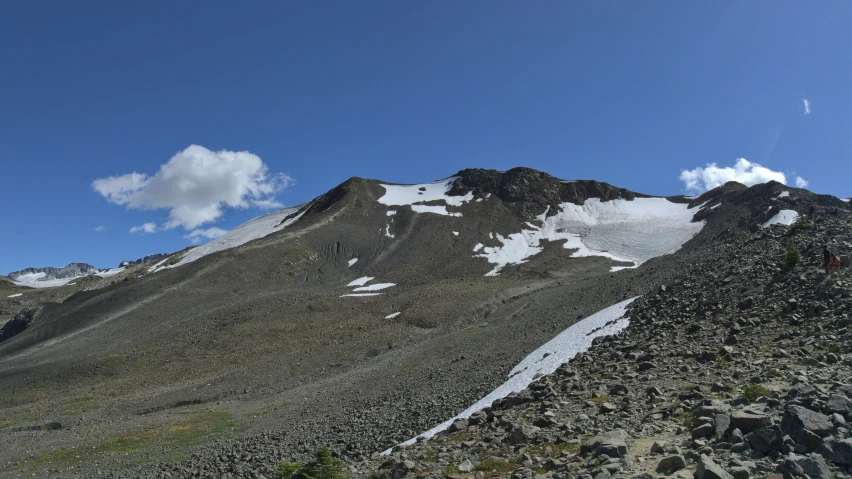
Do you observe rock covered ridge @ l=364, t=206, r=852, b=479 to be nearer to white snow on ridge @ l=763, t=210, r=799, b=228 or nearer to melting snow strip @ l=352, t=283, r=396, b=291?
white snow on ridge @ l=763, t=210, r=799, b=228

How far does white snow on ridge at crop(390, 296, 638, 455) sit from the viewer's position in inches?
817

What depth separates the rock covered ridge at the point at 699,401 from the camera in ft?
27.7

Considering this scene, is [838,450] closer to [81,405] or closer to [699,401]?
[699,401]

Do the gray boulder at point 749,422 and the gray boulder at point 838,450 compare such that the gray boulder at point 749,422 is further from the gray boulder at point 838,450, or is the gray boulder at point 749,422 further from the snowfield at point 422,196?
the snowfield at point 422,196

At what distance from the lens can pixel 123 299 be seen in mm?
71000

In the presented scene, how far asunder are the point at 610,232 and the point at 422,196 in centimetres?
4449

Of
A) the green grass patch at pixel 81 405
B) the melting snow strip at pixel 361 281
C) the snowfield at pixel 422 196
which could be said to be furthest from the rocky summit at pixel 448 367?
the snowfield at pixel 422 196

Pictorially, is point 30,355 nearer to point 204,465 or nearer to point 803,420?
point 204,465

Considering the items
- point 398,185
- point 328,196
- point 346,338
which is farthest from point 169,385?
point 398,185

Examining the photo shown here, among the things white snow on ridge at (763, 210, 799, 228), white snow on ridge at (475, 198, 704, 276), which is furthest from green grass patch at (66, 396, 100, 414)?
white snow on ridge at (763, 210, 799, 228)

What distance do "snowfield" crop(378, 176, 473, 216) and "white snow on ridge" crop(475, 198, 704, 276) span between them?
1868cm

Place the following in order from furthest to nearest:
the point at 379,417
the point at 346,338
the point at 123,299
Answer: the point at 123,299 < the point at 346,338 < the point at 379,417

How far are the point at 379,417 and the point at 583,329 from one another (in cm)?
1289

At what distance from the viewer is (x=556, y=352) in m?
24.8
